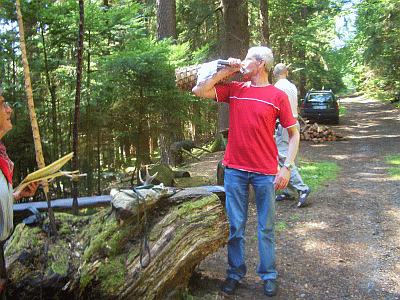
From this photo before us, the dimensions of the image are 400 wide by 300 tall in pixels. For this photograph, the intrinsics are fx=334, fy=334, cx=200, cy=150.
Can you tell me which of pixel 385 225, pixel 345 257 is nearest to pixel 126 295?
pixel 345 257

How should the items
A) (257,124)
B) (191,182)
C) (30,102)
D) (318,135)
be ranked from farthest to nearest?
(318,135)
(191,182)
(257,124)
(30,102)

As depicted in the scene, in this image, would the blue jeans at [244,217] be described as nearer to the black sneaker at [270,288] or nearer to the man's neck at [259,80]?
the black sneaker at [270,288]

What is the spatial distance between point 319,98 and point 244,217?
15943 mm

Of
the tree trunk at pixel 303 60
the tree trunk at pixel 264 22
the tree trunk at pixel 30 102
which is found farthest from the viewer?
the tree trunk at pixel 303 60

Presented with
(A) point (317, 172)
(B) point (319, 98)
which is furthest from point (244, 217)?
(B) point (319, 98)

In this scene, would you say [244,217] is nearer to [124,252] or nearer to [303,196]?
[124,252]

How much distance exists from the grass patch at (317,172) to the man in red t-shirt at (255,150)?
Answer: 4.16m

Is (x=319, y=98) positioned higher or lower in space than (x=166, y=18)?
lower

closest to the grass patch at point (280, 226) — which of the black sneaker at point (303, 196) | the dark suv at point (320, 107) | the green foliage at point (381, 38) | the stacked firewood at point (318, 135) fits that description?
the black sneaker at point (303, 196)

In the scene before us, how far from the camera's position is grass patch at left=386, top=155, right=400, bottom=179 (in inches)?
316

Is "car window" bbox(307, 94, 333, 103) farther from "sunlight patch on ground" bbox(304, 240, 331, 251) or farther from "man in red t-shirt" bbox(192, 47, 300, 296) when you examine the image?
"man in red t-shirt" bbox(192, 47, 300, 296)

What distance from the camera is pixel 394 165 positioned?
9.08 meters

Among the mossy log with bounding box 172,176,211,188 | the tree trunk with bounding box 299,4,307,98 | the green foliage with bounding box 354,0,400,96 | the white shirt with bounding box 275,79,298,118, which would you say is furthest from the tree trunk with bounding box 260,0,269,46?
the white shirt with bounding box 275,79,298,118

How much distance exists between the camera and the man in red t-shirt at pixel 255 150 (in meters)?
3.24
